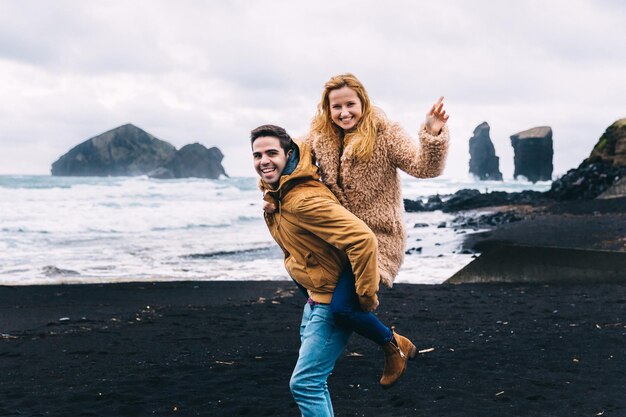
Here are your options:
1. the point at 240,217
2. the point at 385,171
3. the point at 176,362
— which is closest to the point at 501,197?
the point at 240,217

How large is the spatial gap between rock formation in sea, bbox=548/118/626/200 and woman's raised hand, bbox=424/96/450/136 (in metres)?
26.4

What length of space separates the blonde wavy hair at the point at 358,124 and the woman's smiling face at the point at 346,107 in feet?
0.07

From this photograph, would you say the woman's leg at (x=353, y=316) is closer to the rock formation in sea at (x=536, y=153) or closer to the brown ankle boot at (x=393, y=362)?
the brown ankle boot at (x=393, y=362)

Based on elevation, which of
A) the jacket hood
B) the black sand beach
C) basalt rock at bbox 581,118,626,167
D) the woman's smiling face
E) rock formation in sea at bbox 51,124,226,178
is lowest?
the black sand beach

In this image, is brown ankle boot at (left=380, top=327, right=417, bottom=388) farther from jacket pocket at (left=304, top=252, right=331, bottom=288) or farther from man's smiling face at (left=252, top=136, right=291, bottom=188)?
man's smiling face at (left=252, top=136, right=291, bottom=188)

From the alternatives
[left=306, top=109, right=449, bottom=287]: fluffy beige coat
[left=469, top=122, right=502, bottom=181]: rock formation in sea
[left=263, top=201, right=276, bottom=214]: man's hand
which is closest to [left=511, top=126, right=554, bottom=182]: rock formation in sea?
[left=469, top=122, right=502, bottom=181]: rock formation in sea

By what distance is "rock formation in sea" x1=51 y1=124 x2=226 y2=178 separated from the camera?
363 ft

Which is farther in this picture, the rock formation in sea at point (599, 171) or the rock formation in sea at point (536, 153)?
the rock formation in sea at point (536, 153)

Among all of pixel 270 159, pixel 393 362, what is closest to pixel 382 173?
pixel 270 159

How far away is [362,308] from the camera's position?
305 centimetres

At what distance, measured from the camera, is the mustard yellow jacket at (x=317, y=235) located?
2877mm

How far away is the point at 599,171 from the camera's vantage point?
3097cm

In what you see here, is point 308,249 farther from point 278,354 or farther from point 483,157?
point 483,157

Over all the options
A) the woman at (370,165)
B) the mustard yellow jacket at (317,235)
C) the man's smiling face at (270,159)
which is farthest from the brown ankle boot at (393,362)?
the man's smiling face at (270,159)
